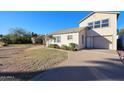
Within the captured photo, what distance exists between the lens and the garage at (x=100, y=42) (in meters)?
11.5

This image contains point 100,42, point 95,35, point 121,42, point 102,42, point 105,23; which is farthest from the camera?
point 121,42

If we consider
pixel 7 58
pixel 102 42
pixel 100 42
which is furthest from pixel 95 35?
pixel 7 58

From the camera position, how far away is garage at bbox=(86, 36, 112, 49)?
A: 37.6 feet

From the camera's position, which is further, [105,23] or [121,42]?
[121,42]

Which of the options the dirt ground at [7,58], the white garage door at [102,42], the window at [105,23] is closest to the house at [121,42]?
the white garage door at [102,42]

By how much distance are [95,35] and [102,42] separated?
4.67 feet

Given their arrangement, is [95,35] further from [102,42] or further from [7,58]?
[7,58]

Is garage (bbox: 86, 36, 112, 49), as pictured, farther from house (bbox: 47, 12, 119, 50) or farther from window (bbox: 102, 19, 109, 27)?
window (bbox: 102, 19, 109, 27)

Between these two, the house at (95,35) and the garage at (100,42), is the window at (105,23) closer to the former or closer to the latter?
the house at (95,35)

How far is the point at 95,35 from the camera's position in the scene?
13.0 meters

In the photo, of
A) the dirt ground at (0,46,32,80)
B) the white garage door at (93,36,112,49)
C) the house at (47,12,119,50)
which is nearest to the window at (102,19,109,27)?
the house at (47,12,119,50)
